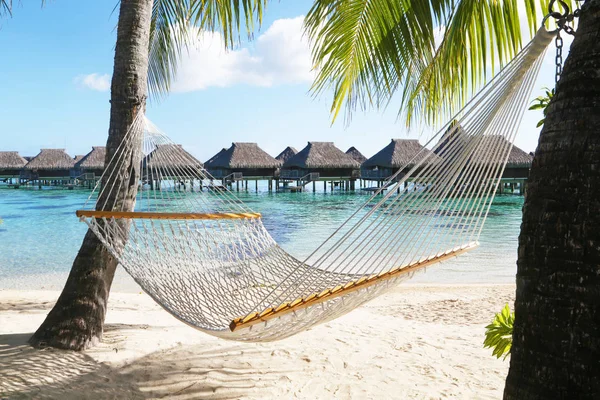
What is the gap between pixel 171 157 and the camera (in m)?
2.59

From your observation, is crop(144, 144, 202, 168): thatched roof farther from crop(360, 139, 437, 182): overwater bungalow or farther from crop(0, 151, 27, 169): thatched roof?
crop(0, 151, 27, 169): thatched roof

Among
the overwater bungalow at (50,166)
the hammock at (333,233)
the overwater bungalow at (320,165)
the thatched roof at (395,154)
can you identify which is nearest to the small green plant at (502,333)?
the hammock at (333,233)

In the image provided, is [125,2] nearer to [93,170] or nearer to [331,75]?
[331,75]

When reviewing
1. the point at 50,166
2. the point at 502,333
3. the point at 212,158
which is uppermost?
the point at 212,158

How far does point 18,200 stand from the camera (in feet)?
61.0

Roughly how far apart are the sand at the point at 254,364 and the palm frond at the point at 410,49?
1.36 metres

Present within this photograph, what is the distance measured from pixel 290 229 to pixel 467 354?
838 centimetres

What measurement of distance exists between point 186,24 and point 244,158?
635 inches

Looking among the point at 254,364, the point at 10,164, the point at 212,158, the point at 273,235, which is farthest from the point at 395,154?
the point at 254,364

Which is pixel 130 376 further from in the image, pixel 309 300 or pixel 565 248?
pixel 565 248

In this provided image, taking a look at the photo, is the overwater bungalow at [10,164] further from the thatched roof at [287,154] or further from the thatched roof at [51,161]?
the thatched roof at [287,154]

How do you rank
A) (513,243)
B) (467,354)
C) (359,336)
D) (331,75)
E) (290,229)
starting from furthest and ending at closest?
(290,229) < (513,243) < (331,75) < (359,336) < (467,354)

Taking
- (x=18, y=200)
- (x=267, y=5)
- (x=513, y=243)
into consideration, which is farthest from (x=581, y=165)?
(x=18, y=200)

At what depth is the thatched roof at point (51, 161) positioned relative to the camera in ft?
76.4
